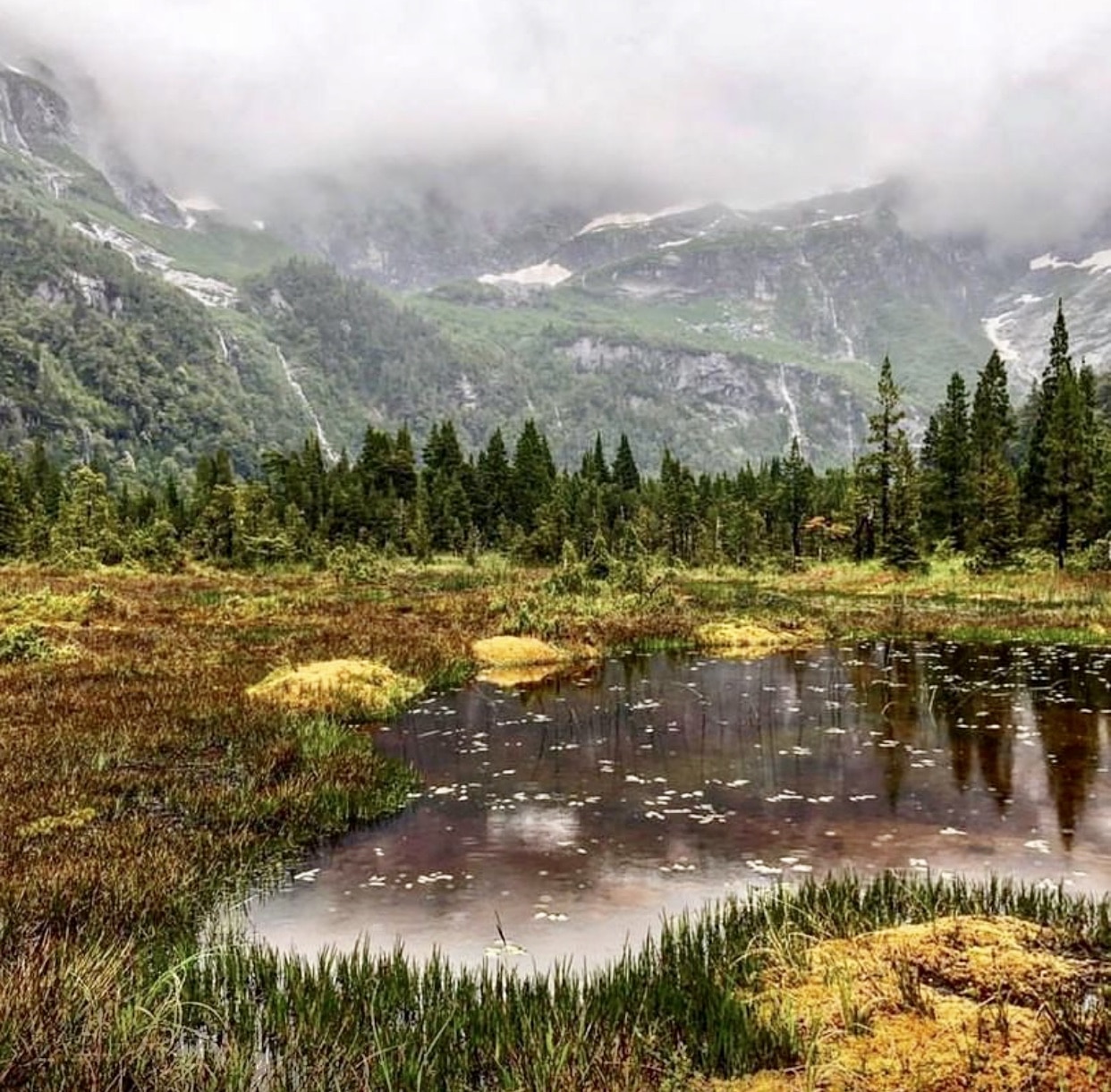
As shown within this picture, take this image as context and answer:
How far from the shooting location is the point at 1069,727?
18.3 meters

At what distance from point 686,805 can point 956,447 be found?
237 feet

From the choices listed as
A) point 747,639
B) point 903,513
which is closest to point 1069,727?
point 747,639

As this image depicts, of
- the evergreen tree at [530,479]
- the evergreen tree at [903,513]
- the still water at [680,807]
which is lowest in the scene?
the still water at [680,807]

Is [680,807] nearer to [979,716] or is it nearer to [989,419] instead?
[979,716]

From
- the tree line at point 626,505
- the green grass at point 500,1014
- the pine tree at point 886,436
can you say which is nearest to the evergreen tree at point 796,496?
the tree line at point 626,505

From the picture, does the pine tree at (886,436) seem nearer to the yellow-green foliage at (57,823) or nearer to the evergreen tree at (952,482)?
the evergreen tree at (952,482)

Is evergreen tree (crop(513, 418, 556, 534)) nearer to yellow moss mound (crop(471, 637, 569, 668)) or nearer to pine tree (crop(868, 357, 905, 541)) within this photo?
pine tree (crop(868, 357, 905, 541))

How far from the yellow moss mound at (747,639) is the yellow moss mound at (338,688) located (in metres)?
12.4

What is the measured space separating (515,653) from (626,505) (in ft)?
266

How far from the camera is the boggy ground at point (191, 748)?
6.61 meters

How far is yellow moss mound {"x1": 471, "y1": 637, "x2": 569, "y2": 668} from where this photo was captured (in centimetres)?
2794

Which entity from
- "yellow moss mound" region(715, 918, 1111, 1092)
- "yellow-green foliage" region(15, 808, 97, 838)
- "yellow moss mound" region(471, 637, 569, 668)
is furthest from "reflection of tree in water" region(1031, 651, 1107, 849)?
"yellow moss mound" region(471, 637, 569, 668)

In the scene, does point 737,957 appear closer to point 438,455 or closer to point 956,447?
point 956,447

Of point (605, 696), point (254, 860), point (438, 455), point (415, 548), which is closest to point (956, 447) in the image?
point (415, 548)
